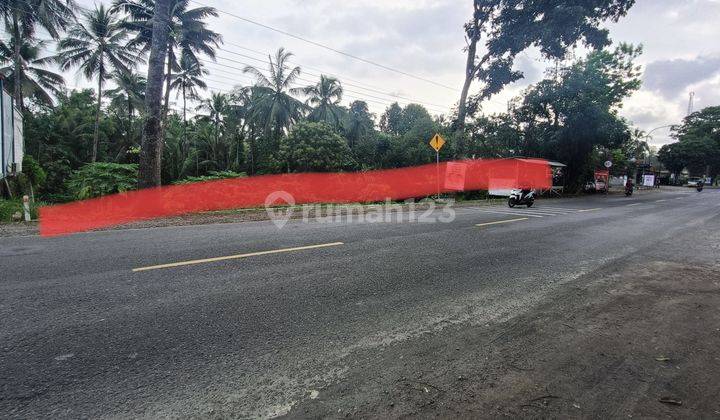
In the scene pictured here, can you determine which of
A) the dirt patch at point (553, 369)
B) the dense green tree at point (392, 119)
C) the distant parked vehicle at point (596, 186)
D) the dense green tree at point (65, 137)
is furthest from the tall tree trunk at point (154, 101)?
the dense green tree at point (392, 119)

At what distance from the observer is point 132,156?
28266mm

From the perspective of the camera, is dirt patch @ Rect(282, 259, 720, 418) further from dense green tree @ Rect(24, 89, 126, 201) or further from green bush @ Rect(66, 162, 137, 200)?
dense green tree @ Rect(24, 89, 126, 201)

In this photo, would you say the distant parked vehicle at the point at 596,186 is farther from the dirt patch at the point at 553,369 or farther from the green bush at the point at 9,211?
the green bush at the point at 9,211

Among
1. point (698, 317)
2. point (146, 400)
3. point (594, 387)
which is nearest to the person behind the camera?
point (146, 400)

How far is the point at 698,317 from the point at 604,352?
175 centimetres

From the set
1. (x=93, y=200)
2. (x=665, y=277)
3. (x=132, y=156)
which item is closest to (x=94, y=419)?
(x=665, y=277)

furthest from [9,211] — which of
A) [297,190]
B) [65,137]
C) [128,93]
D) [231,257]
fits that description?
[65,137]

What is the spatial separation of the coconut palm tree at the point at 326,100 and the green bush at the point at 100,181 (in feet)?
79.7

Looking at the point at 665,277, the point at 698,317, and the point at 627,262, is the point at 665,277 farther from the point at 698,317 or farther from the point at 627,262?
the point at 698,317

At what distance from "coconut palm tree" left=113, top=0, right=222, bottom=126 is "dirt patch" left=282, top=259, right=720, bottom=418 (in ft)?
73.2

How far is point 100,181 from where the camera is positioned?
12.2m

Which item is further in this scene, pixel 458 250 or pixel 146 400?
pixel 458 250

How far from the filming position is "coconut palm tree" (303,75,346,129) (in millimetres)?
35781

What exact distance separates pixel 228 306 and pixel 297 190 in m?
17.3
